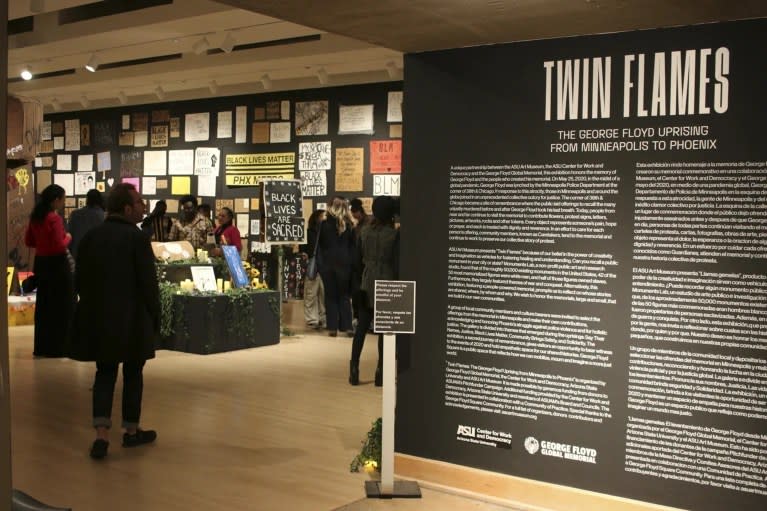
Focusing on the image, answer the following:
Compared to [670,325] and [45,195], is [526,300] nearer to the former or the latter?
[670,325]

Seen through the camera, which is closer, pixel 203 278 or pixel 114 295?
pixel 114 295

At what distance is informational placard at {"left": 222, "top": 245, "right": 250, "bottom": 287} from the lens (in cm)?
906

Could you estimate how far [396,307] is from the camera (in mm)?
4238

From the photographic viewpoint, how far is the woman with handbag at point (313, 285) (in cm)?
1013

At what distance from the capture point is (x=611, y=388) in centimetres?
393

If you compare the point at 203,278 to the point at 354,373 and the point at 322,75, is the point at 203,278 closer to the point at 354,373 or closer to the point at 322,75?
the point at 354,373

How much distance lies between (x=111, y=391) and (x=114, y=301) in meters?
0.59

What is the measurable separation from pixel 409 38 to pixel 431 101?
0.40 metres

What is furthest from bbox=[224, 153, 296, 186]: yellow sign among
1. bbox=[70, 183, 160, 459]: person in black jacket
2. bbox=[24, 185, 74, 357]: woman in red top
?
bbox=[70, 183, 160, 459]: person in black jacket

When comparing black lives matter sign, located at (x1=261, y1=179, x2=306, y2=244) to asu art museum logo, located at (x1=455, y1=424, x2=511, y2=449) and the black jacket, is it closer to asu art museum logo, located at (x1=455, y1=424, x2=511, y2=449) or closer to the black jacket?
the black jacket

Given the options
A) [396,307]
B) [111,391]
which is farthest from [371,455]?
[111,391]

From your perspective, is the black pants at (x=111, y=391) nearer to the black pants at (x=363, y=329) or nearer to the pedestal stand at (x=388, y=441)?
the pedestal stand at (x=388, y=441)

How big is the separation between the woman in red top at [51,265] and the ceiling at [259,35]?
157 cm

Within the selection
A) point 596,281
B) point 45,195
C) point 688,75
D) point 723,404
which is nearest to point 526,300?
point 596,281
